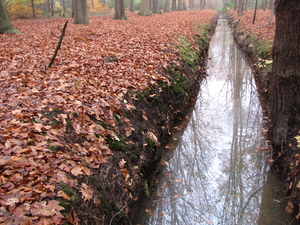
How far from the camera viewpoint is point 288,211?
12.8 ft

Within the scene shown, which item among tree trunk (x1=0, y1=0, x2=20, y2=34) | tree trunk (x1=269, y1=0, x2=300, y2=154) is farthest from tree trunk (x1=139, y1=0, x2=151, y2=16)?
tree trunk (x1=269, y1=0, x2=300, y2=154)

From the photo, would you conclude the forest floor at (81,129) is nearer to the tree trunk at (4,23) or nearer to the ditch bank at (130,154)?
the ditch bank at (130,154)

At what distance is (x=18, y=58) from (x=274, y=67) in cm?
697

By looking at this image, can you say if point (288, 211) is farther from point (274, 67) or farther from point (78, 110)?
point (78, 110)

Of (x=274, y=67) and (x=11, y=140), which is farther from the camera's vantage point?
(x=274, y=67)

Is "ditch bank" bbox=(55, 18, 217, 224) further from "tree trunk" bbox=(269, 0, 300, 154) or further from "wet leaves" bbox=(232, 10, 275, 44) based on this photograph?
"wet leaves" bbox=(232, 10, 275, 44)

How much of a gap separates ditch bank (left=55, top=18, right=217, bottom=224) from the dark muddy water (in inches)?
16.0

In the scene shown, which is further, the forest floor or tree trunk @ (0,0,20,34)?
tree trunk @ (0,0,20,34)

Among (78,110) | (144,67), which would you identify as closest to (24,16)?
(144,67)

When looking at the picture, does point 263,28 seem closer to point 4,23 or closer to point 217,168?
point 217,168

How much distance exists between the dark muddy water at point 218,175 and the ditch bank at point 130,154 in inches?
16.0

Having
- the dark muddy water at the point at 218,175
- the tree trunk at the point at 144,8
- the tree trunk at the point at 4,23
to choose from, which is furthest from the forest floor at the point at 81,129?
the tree trunk at the point at 144,8

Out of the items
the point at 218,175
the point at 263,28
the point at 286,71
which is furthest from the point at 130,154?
the point at 263,28

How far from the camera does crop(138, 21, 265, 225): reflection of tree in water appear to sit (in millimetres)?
4047
